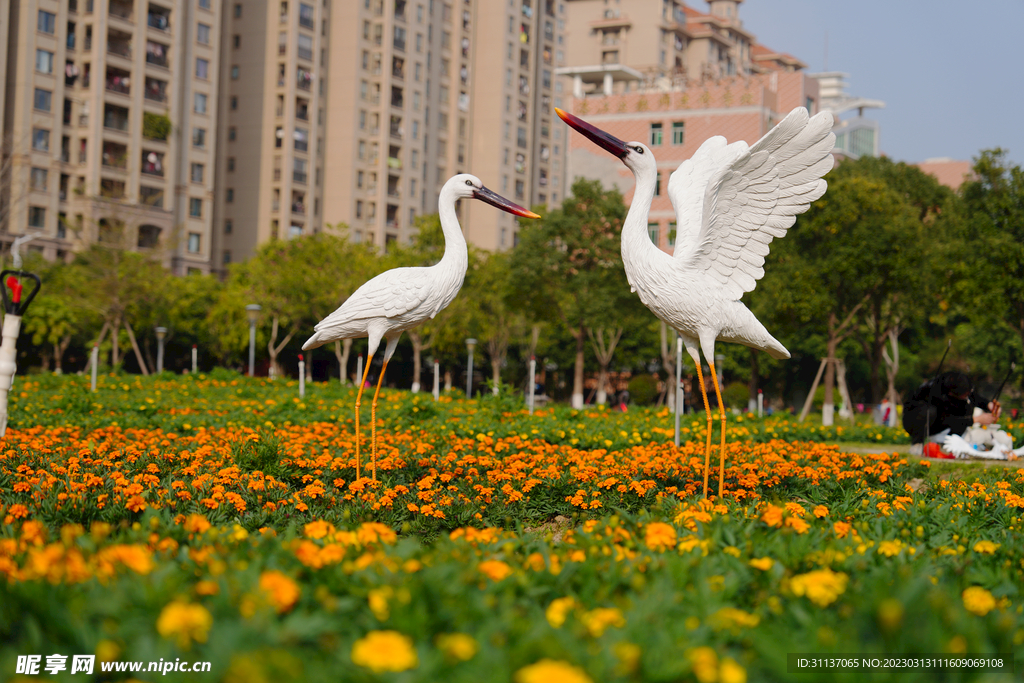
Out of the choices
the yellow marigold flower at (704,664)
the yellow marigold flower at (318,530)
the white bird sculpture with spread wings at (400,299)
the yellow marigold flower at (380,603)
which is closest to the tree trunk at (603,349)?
the white bird sculpture with spread wings at (400,299)

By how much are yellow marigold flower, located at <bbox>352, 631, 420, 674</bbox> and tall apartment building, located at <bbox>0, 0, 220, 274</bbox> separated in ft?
154

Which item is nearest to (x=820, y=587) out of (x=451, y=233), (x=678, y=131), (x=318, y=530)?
(x=318, y=530)

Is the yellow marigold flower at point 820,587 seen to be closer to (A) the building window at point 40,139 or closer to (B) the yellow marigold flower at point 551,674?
(B) the yellow marigold flower at point 551,674

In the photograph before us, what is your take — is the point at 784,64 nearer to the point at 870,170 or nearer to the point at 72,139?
the point at 870,170

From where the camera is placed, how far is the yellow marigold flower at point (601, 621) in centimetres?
307

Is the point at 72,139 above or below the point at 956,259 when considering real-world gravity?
above

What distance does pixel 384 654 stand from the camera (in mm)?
2611

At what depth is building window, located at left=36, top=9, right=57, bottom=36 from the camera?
1986 inches

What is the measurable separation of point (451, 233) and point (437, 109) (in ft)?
218

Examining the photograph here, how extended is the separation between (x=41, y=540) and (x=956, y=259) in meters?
23.1

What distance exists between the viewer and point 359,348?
149 feet

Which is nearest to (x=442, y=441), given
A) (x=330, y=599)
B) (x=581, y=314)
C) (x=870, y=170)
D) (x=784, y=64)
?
(x=330, y=599)

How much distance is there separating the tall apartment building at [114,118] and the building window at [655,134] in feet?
84.3

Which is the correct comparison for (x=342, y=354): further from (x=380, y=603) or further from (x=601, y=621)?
(x=601, y=621)
